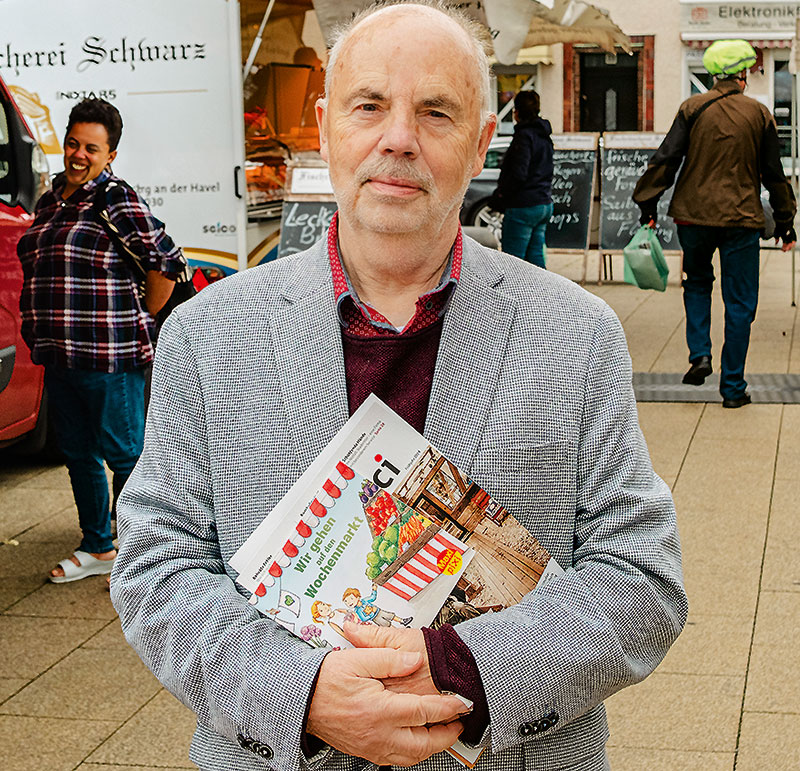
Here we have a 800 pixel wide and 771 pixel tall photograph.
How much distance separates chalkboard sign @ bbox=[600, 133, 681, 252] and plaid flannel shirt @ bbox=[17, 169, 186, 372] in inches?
407

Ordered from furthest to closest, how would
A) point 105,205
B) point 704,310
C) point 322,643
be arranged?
point 704,310 < point 105,205 < point 322,643

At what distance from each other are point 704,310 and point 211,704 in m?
7.27

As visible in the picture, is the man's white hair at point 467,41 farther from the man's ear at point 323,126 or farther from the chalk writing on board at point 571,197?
the chalk writing on board at point 571,197

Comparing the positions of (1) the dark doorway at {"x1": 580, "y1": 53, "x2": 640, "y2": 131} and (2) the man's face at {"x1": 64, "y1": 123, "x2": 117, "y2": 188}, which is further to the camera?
(1) the dark doorway at {"x1": 580, "y1": 53, "x2": 640, "y2": 131}

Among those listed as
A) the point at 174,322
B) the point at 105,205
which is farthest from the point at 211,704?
the point at 105,205

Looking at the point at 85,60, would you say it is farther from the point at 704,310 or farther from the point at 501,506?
the point at 501,506

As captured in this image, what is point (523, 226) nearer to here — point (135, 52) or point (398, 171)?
point (135, 52)

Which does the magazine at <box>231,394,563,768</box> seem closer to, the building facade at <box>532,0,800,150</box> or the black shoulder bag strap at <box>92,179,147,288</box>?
the black shoulder bag strap at <box>92,179,147,288</box>

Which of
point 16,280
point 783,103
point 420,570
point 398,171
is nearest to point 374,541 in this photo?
point 420,570

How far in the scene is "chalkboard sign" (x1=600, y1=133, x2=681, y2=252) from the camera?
14633 millimetres

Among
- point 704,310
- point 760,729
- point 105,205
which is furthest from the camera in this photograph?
point 704,310

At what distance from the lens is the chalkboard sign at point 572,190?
14.9 meters

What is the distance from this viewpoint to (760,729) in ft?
12.7

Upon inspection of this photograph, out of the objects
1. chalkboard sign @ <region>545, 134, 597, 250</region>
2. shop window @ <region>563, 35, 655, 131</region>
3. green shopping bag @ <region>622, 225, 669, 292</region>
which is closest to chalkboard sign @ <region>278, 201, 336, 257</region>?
green shopping bag @ <region>622, 225, 669, 292</region>
